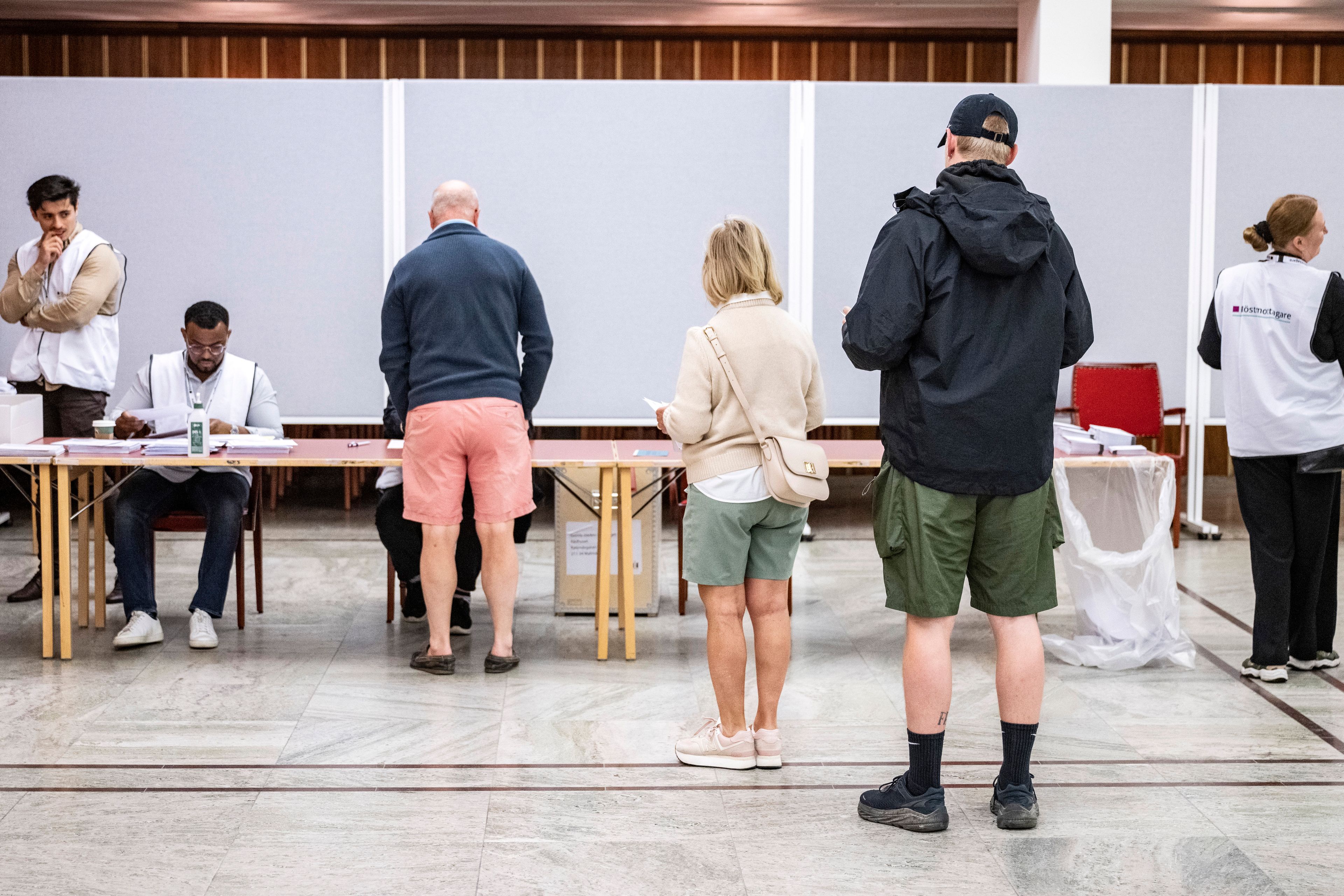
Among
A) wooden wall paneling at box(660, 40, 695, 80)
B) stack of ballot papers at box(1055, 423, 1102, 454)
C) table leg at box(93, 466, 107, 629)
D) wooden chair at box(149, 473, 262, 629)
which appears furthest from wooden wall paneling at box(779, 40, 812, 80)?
table leg at box(93, 466, 107, 629)

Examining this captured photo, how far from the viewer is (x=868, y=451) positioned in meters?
4.54

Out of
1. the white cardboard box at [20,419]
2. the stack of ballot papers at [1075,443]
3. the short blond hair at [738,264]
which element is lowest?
the stack of ballot papers at [1075,443]

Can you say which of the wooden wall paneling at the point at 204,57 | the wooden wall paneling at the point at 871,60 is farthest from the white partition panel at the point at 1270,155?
the wooden wall paneling at the point at 204,57

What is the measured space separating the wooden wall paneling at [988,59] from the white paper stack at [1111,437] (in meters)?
4.81

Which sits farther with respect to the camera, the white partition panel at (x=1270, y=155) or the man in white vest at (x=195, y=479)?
the white partition panel at (x=1270, y=155)

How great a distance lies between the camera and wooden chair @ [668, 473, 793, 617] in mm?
4941

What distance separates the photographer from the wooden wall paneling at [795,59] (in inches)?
340

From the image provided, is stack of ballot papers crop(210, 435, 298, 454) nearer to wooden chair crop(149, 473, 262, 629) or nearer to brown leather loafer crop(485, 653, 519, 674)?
wooden chair crop(149, 473, 262, 629)

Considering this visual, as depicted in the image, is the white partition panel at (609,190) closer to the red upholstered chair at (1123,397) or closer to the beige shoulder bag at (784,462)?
the red upholstered chair at (1123,397)

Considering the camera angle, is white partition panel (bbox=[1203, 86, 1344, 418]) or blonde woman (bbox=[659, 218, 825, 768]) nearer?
blonde woman (bbox=[659, 218, 825, 768])

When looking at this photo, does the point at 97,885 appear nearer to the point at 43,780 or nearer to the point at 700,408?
the point at 43,780

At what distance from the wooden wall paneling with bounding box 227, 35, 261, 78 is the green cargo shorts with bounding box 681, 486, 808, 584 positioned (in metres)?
6.48

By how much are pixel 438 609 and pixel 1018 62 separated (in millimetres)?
5289

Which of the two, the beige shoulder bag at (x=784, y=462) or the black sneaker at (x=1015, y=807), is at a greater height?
the beige shoulder bag at (x=784, y=462)
